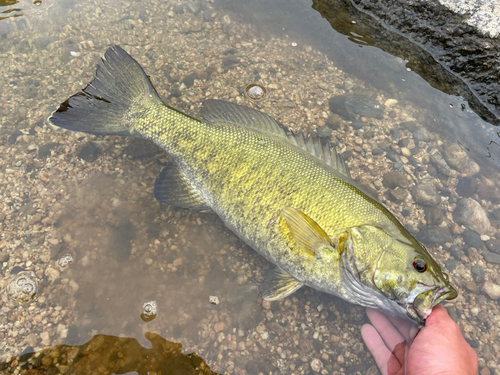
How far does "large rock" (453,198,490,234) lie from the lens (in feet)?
10.0

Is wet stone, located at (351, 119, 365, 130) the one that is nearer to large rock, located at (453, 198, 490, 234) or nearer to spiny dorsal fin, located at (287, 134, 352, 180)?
spiny dorsal fin, located at (287, 134, 352, 180)

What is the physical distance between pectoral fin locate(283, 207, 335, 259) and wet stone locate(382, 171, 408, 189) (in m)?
1.35

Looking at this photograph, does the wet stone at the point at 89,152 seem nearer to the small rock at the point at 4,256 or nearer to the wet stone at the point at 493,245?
the small rock at the point at 4,256

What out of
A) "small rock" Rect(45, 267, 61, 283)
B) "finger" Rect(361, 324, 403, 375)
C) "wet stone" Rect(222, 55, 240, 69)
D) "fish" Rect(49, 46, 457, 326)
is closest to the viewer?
"fish" Rect(49, 46, 457, 326)

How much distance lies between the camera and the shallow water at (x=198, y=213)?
2.56m

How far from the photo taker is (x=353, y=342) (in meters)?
2.63

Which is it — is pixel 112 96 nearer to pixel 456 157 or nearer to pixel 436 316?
pixel 436 316

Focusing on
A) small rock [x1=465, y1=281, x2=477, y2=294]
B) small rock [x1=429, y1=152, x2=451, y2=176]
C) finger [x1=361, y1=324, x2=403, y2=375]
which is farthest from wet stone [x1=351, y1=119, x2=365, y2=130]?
finger [x1=361, y1=324, x2=403, y2=375]

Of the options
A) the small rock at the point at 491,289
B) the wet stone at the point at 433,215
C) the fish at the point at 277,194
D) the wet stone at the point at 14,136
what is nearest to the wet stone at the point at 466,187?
the wet stone at the point at 433,215

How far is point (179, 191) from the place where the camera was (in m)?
2.80

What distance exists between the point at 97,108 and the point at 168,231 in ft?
4.38

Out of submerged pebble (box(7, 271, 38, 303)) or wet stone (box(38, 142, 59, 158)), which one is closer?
submerged pebble (box(7, 271, 38, 303))

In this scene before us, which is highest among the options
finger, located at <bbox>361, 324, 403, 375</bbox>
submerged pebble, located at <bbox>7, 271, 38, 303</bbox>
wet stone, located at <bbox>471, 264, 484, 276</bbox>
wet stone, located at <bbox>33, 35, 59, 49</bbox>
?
wet stone, located at <bbox>471, 264, 484, 276</bbox>

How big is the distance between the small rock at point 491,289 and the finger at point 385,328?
1043 mm
